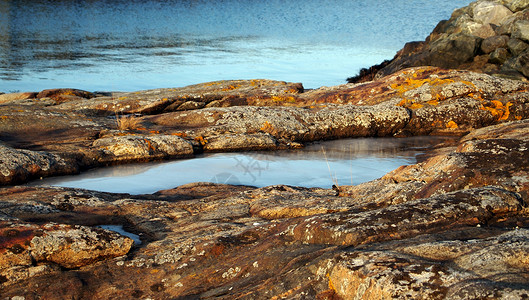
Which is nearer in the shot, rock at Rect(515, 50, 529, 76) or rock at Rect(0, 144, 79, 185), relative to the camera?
rock at Rect(0, 144, 79, 185)

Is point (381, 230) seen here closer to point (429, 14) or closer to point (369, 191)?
point (369, 191)

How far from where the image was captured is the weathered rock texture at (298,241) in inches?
132

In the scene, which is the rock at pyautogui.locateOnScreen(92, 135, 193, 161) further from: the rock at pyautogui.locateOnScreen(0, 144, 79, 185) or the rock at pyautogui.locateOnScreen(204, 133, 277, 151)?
the rock at pyautogui.locateOnScreen(0, 144, 79, 185)

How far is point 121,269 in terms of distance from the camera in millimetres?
4680

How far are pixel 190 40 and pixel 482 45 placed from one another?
893 inches

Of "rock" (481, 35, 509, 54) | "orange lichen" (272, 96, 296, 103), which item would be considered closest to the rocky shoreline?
"orange lichen" (272, 96, 296, 103)

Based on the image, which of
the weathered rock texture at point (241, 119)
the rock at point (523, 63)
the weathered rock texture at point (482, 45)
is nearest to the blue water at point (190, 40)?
the weathered rock texture at point (482, 45)

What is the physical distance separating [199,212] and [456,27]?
21.4 m

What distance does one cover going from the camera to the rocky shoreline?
3.46 meters

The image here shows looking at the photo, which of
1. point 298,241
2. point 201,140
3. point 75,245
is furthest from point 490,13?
point 75,245

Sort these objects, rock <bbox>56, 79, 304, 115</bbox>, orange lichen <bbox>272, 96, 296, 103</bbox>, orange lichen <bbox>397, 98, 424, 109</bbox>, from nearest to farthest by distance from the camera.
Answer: orange lichen <bbox>397, 98, 424, 109</bbox> → rock <bbox>56, 79, 304, 115</bbox> → orange lichen <bbox>272, 96, 296, 103</bbox>

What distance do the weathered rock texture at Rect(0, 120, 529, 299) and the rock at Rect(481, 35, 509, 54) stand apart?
51.0ft

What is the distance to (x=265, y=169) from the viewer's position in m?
9.64

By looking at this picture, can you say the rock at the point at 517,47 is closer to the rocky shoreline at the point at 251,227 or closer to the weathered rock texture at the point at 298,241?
the rocky shoreline at the point at 251,227
